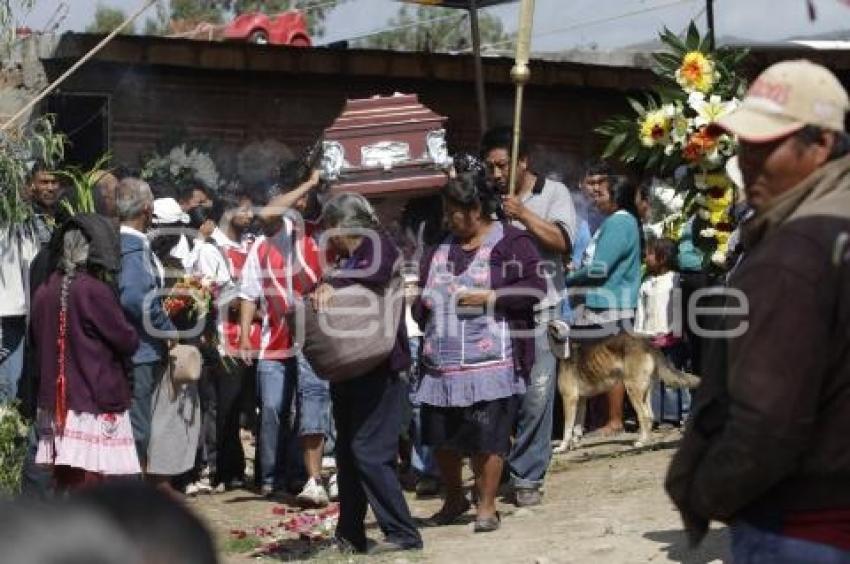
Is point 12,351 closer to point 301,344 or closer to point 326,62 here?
point 301,344

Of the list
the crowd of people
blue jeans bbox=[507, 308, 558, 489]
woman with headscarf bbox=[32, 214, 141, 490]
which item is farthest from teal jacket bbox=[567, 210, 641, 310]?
woman with headscarf bbox=[32, 214, 141, 490]

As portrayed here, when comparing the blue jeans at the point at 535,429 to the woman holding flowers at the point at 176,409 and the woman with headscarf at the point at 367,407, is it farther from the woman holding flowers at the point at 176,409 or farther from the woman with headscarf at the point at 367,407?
the woman holding flowers at the point at 176,409

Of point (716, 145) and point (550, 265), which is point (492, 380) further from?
point (716, 145)

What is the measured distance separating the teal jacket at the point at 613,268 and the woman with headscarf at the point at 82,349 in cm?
422

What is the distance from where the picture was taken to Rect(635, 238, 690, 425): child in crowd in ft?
43.5

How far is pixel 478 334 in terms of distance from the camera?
30.6 feet

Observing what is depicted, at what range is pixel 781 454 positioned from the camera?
156 inches

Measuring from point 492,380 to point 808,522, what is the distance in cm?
525

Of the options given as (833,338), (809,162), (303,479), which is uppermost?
(809,162)

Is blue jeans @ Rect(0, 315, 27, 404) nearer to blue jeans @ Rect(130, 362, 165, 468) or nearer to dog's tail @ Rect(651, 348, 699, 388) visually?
blue jeans @ Rect(130, 362, 165, 468)

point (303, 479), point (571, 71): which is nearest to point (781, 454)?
point (303, 479)

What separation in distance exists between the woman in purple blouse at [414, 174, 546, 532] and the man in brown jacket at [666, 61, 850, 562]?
5.02 meters

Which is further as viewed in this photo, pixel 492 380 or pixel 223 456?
pixel 223 456

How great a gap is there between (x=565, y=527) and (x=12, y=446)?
2.90 m
